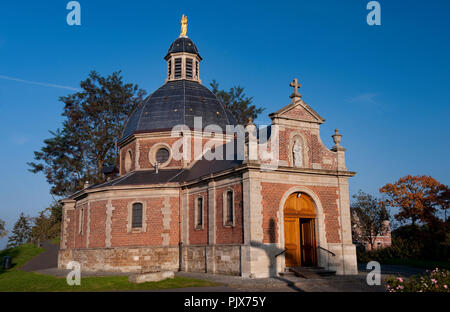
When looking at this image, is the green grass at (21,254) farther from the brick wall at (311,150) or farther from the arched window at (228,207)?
the brick wall at (311,150)

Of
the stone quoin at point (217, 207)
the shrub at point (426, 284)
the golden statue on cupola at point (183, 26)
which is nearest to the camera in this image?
the shrub at point (426, 284)

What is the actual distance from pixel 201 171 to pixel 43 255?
2023 centimetres

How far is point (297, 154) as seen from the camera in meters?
21.9

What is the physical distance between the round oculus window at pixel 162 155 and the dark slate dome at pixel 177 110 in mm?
1622

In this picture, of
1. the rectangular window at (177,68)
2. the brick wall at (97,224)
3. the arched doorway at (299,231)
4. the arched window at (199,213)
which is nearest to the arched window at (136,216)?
the brick wall at (97,224)

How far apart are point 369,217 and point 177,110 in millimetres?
20027

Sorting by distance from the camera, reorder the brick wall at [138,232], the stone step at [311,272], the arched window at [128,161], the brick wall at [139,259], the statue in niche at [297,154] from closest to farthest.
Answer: the stone step at [311,272] < the statue in niche at [297,154] < the brick wall at [139,259] < the brick wall at [138,232] < the arched window at [128,161]

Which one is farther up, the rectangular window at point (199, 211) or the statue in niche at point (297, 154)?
the statue in niche at point (297, 154)

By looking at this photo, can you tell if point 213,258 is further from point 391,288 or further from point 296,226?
point 391,288

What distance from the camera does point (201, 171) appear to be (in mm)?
26125

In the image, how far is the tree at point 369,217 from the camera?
124 feet

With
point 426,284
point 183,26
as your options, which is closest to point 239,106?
point 183,26

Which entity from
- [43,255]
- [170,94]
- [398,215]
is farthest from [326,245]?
[43,255]
